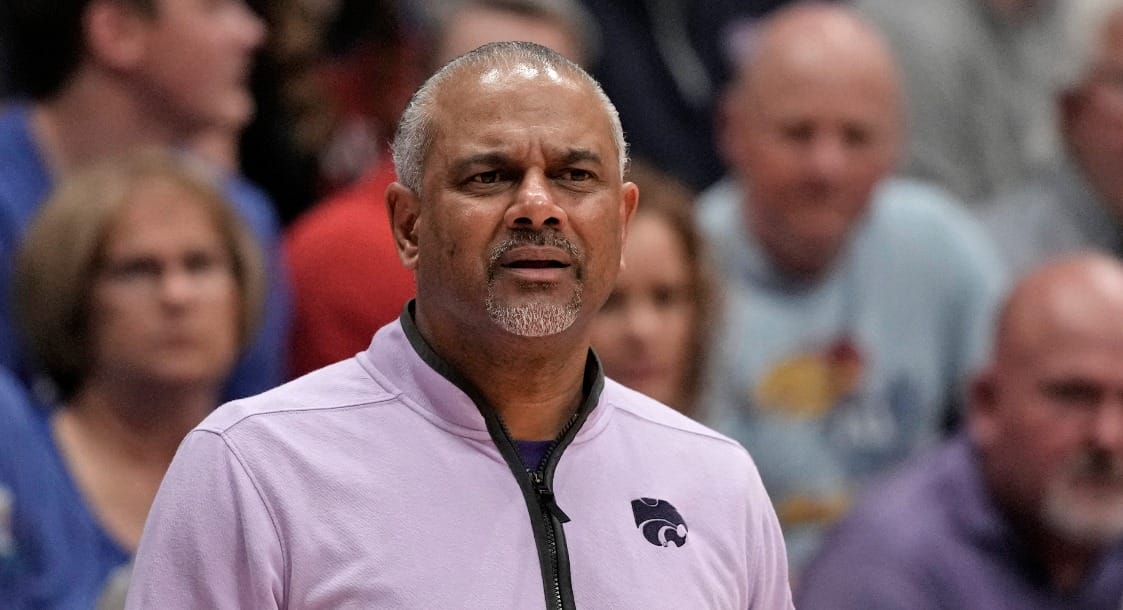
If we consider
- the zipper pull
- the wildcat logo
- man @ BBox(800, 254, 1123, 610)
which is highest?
the zipper pull

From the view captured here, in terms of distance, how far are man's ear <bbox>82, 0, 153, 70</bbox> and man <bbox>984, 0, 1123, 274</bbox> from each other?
2393mm

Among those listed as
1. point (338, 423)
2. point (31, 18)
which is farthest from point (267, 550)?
point (31, 18)

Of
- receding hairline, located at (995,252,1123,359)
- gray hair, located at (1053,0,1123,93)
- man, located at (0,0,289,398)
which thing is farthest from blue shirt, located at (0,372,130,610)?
gray hair, located at (1053,0,1123,93)

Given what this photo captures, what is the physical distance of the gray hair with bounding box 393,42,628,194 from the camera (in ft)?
6.40

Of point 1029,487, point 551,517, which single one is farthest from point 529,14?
point 551,517

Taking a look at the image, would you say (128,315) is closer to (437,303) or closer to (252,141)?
(252,141)

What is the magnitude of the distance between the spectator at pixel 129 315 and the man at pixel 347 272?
17 centimetres

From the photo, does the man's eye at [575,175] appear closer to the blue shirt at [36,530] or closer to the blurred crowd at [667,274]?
the blurred crowd at [667,274]

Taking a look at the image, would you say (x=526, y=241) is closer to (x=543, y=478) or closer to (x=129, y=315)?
(x=543, y=478)

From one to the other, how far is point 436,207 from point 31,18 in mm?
2248

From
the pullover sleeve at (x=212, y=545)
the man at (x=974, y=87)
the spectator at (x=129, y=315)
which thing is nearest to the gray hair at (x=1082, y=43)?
the man at (x=974, y=87)

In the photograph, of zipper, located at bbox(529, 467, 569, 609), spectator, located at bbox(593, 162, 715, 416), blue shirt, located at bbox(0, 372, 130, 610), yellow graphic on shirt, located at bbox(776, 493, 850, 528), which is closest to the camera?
zipper, located at bbox(529, 467, 569, 609)

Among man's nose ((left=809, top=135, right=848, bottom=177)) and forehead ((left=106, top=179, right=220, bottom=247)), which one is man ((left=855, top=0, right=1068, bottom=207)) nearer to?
man's nose ((left=809, top=135, right=848, bottom=177))

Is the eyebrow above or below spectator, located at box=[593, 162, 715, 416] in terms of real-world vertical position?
above
